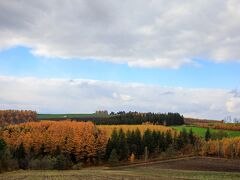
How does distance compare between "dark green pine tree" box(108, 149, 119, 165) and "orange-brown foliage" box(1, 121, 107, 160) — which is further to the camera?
"orange-brown foliage" box(1, 121, 107, 160)

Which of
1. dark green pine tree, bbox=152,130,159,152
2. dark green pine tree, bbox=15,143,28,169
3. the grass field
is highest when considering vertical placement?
dark green pine tree, bbox=152,130,159,152

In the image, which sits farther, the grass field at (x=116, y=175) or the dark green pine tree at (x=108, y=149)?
the dark green pine tree at (x=108, y=149)

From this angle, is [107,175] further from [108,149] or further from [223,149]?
[223,149]

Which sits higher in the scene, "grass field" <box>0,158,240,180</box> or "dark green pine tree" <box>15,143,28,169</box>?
"grass field" <box>0,158,240,180</box>

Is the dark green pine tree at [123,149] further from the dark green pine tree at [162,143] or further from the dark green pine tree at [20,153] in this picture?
the dark green pine tree at [20,153]

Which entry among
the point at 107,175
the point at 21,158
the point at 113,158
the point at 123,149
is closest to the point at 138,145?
the point at 123,149

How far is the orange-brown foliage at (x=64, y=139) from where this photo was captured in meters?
135

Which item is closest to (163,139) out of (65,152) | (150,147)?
(150,147)

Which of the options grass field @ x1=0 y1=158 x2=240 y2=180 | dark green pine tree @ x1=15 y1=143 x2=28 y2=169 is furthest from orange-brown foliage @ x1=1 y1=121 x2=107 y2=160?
grass field @ x1=0 y1=158 x2=240 y2=180

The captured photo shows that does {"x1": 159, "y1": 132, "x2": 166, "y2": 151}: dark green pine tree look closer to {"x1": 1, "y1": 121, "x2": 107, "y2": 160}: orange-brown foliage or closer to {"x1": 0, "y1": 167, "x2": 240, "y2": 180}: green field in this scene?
{"x1": 1, "y1": 121, "x2": 107, "y2": 160}: orange-brown foliage

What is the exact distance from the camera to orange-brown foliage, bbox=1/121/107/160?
442 ft

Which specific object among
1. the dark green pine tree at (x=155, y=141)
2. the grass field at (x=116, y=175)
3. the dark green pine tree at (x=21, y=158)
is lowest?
the dark green pine tree at (x=21, y=158)

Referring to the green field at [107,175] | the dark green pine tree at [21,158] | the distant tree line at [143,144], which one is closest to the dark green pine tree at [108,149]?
the distant tree line at [143,144]

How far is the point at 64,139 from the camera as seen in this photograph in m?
138
